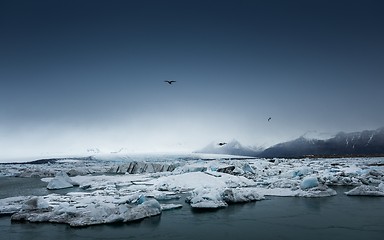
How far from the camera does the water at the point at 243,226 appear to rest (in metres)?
8.14

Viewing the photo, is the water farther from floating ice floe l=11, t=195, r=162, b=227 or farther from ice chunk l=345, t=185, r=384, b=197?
ice chunk l=345, t=185, r=384, b=197

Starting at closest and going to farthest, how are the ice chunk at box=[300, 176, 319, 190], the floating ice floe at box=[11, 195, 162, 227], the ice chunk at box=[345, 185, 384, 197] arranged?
the floating ice floe at box=[11, 195, 162, 227]
the ice chunk at box=[345, 185, 384, 197]
the ice chunk at box=[300, 176, 319, 190]

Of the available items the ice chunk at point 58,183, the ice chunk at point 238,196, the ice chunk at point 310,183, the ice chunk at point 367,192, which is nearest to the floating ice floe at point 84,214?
the ice chunk at point 238,196

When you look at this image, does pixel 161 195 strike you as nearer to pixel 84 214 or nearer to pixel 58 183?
pixel 84 214

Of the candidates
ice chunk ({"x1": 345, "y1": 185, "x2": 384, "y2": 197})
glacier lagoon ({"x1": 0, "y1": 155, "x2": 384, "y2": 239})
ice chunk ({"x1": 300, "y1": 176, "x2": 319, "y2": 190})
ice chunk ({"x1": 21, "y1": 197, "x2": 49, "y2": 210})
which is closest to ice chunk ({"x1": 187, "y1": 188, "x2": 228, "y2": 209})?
glacier lagoon ({"x1": 0, "y1": 155, "x2": 384, "y2": 239})

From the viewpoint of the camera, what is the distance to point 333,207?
1176 cm

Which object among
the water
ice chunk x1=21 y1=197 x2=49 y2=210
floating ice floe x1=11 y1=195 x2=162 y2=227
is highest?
ice chunk x1=21 y1=197 x2=49 y2=210

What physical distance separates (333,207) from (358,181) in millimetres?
8750

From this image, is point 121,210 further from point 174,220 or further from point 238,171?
point 238,171

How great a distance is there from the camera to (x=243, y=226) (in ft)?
29.9

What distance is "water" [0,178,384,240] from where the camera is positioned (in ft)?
26.7

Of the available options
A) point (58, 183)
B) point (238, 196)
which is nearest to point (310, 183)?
point (238, 196)

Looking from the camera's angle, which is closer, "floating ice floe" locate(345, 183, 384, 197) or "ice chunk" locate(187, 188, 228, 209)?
"ice chunk" locate(187, 188, 228, 209)

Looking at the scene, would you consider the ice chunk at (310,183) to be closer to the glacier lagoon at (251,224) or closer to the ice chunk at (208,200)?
the glacier lagoon at (251,224)
